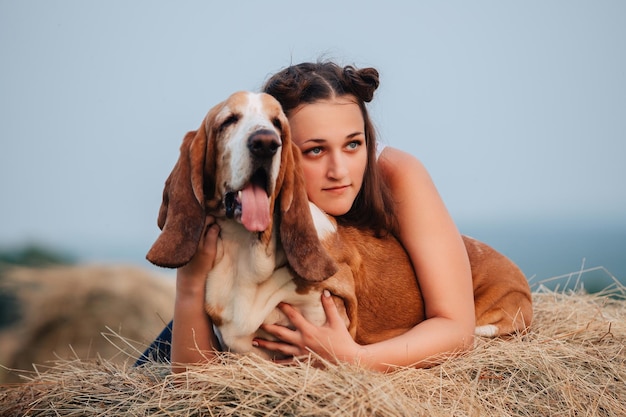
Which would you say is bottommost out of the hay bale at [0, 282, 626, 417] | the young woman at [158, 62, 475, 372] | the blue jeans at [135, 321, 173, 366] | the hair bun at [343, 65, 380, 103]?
the blue jeans at [135, 321, 173, 366]

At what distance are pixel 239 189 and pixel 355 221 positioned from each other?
4.04 ft

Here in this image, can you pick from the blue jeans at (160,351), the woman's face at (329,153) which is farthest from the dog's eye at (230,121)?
the blue jeans at (160,351)

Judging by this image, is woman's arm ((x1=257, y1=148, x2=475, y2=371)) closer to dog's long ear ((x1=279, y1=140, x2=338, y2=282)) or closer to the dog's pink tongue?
dog's long ear ((x1=279, y1=140, x2=338, y2=282))

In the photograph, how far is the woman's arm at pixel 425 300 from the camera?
3283 mm

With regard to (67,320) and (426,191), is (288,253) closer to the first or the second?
(426,191)

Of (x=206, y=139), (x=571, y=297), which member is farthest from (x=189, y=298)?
(x=571, y=297)

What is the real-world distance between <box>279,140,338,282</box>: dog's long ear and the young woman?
0.83 feet

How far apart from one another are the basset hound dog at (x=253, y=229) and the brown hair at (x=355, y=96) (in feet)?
1.27

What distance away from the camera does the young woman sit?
3.31 meters

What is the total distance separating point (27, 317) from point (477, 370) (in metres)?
6.26

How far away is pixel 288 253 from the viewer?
314 cm

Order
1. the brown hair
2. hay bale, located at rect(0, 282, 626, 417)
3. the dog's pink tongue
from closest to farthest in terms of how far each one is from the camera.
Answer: hay bale, located at rect(0, 282, 626, 417) → the dog's pink tongue → the brown hair

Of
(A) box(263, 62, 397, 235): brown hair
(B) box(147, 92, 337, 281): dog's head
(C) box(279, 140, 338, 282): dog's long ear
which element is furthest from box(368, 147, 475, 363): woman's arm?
(B) box(147, 92, 337, 281): dog's head

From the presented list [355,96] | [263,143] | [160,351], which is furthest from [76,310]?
[263,143]
